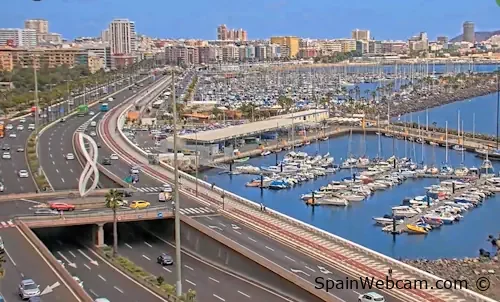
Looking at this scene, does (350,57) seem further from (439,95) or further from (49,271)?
(49,271)

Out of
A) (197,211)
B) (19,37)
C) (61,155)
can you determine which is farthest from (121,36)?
(197,211)

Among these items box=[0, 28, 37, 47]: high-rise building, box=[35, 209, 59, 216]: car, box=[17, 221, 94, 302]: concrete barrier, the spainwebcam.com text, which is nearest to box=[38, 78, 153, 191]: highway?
box=[35, 209, 59, 216]: car

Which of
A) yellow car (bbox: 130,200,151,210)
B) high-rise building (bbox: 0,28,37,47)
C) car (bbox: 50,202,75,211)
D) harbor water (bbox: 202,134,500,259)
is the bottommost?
harbor water (bbox: 202,134,500,259)

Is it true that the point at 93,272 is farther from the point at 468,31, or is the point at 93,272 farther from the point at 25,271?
the point at 468,31

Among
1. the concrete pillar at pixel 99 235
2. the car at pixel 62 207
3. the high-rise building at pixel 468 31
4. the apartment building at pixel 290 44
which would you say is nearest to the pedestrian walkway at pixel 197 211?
the concrete pillar at pixel 99 235

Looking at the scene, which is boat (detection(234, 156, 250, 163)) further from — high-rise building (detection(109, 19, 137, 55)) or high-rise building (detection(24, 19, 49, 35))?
high-rise building (detection(24, 19, 49, 35))

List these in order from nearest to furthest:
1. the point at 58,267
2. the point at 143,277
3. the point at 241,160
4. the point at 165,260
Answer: the point at 58,267
the point at 143,277
the point at 165,260
the point at 241,160

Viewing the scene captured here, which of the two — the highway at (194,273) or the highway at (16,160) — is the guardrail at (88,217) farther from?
the highway at (16,160)
